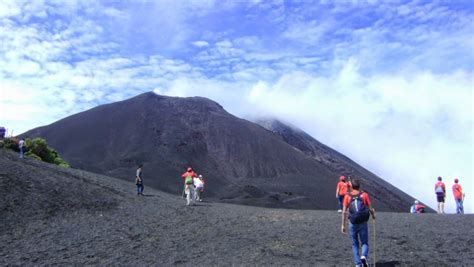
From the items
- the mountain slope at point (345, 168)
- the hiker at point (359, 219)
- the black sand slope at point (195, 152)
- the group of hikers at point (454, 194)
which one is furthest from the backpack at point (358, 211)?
the mountain slope at point (345, 168)

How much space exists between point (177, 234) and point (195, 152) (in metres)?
62.0

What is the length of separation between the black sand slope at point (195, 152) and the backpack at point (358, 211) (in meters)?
39.2

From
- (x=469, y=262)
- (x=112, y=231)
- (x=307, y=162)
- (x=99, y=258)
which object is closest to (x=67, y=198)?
(x=112, y=231)

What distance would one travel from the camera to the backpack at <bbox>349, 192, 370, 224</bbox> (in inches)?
393

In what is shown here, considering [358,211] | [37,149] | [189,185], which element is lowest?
[358,211]

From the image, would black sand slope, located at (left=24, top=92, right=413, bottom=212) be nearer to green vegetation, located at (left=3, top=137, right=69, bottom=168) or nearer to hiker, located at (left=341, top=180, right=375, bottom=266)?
green vegetation, located at (left=3, top=137, right=69, bottom=168)

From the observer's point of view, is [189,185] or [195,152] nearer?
[189,185]

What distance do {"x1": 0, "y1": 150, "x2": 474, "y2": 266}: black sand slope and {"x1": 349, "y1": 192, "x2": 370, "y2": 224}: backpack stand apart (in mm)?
1651

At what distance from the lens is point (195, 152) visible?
253 ft

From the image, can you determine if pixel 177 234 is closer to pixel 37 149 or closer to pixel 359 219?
pixel 359 219

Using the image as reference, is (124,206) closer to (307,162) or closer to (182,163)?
(182,163)

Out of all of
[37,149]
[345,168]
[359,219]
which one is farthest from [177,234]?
[345,168]

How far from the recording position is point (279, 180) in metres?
70.1

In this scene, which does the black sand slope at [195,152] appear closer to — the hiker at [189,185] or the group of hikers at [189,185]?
the group of hikers at [189,185]
